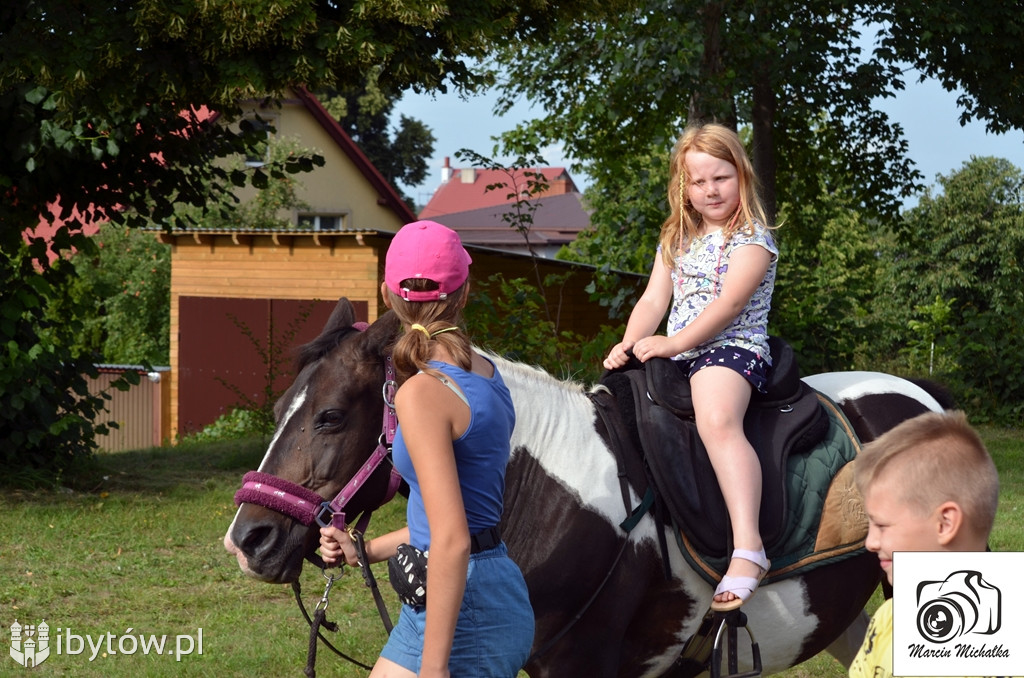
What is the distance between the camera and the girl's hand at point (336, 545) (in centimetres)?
248

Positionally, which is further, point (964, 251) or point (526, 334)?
point (964, 251)

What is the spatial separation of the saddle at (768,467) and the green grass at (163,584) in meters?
2.09

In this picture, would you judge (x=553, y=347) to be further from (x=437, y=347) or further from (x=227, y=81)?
(x=437, y=347)

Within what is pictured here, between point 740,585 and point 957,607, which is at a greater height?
point 957,607

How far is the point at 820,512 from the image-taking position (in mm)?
3172

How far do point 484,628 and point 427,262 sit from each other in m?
0.75

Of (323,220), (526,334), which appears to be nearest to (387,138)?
(323,220)

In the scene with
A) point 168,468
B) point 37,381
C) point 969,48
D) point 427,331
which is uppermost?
point 969,48

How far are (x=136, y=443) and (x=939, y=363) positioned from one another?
13257 millimetres

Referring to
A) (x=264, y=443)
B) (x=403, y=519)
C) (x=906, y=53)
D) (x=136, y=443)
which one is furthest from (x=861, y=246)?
(x=403, y=519)

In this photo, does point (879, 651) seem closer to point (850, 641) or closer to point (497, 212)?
point (850, 641)

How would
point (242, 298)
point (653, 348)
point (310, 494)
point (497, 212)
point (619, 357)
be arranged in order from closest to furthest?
1. point (310, 494)
2. point (653, 348)
3. point (619, 357)
4. point (242, 298)
5. point (497, 212)

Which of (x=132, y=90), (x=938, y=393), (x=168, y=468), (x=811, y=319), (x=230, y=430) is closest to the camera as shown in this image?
(x=938, y=393)

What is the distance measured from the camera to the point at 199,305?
17.5 metres
